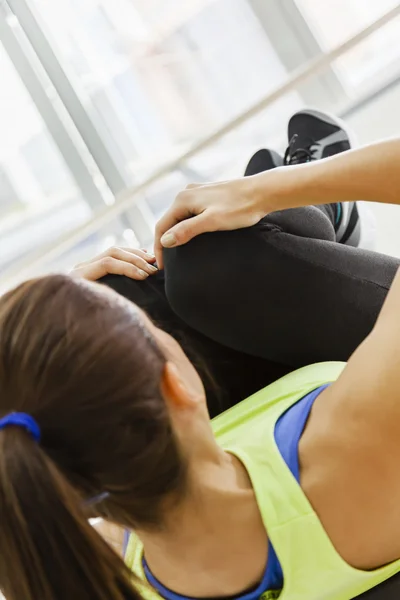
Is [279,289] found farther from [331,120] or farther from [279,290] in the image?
[331,120]

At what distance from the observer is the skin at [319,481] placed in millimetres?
576

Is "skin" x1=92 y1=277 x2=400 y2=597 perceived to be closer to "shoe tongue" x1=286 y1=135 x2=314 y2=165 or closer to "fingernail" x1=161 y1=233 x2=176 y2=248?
"fingernail" x1=161 y1=233 x2=176 y2=248

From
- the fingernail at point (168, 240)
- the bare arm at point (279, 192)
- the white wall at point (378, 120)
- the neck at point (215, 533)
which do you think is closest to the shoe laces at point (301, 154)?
the white wall at point (378, 120)

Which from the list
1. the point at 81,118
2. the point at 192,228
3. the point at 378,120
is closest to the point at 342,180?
the point at 192,228

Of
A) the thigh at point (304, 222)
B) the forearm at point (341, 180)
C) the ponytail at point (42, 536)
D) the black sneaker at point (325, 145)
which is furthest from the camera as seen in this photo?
the black sneaker at point (325, 145)

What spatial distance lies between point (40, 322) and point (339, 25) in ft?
5.96

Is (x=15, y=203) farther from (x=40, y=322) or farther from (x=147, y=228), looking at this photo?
(x=40, y=322)

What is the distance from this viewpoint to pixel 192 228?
0.85 metres

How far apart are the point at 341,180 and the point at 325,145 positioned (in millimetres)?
546

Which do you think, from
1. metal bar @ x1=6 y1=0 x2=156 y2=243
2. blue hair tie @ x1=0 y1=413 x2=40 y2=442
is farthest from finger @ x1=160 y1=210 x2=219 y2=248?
metal bar @ x1=6 y1=0 x2=156 y2=243

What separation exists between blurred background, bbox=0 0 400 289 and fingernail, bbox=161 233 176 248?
1105 mm

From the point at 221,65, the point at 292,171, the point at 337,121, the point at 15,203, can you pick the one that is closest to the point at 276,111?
the point at 221,65

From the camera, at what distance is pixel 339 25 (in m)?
1.98

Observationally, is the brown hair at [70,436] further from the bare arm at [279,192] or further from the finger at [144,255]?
the finger at [144,255]
